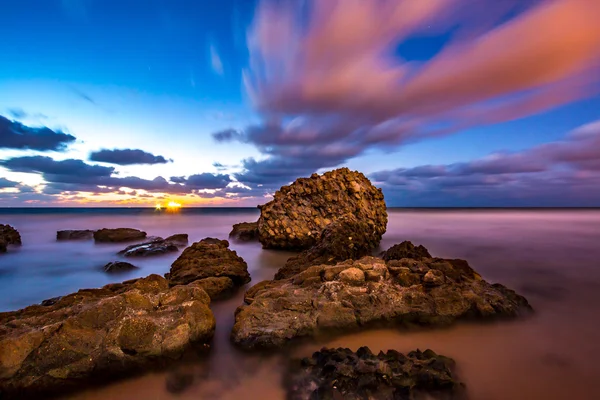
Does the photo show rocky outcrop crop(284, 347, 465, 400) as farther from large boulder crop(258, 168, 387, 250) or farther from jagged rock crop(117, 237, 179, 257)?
jagged rock crop(117, 237, 179, 257)

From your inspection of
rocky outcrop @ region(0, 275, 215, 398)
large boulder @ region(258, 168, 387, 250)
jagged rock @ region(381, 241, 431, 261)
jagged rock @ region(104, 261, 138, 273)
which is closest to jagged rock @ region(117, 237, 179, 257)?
jagged rock @ region(104, 261, 138, 273)

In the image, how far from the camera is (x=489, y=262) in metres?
11.8

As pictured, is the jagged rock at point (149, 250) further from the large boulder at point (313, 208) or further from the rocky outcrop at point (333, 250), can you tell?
the rocky outcrop at point (333, 250)

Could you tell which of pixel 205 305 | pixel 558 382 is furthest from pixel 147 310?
pixel 558 382

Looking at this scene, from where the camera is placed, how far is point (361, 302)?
210 inches

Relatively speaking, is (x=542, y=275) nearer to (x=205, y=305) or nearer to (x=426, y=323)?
(x=426, y=323)

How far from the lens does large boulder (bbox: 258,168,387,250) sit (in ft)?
43.9

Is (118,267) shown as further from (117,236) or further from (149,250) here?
(117,236)

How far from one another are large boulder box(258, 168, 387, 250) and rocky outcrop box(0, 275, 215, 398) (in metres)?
8.42

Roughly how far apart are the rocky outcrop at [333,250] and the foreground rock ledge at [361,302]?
182 cm

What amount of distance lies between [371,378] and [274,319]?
6.75 ft

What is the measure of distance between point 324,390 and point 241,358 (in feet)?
5.23

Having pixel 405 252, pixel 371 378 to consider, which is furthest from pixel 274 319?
pixel 405 252

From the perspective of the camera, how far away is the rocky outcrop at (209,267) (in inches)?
296
